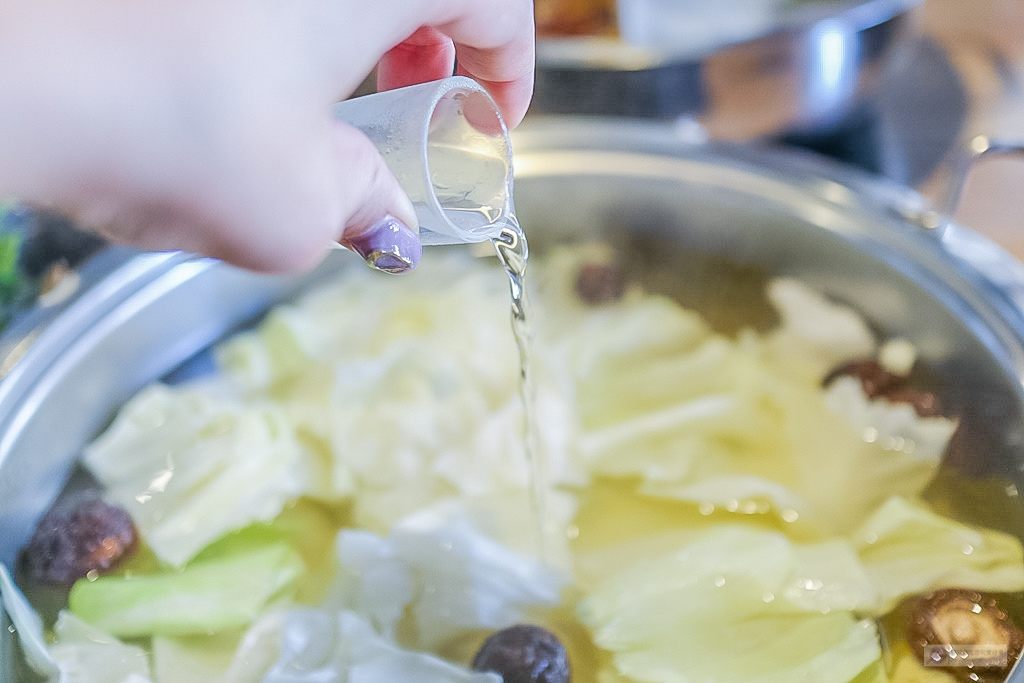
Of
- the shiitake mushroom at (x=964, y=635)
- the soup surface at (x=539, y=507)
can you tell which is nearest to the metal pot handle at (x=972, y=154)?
the soup surface at (x=539, y=507)

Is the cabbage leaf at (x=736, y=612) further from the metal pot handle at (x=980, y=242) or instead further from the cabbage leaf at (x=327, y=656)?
the metal pot handle at (x=980, y=242)

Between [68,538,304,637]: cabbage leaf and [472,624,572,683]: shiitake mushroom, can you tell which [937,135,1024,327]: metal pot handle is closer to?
[472,624,572,683]: shiitake mushroom

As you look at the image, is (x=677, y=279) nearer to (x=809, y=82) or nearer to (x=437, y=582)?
(x=809, y=82)

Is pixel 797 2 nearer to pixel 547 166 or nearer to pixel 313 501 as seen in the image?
pixel 547 166

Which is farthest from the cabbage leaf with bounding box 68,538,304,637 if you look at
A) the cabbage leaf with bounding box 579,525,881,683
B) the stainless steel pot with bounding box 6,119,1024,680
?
the cabbage leaf with bounding box 579,525,881,683

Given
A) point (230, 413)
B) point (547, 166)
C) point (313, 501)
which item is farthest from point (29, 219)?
point (547, 166)
